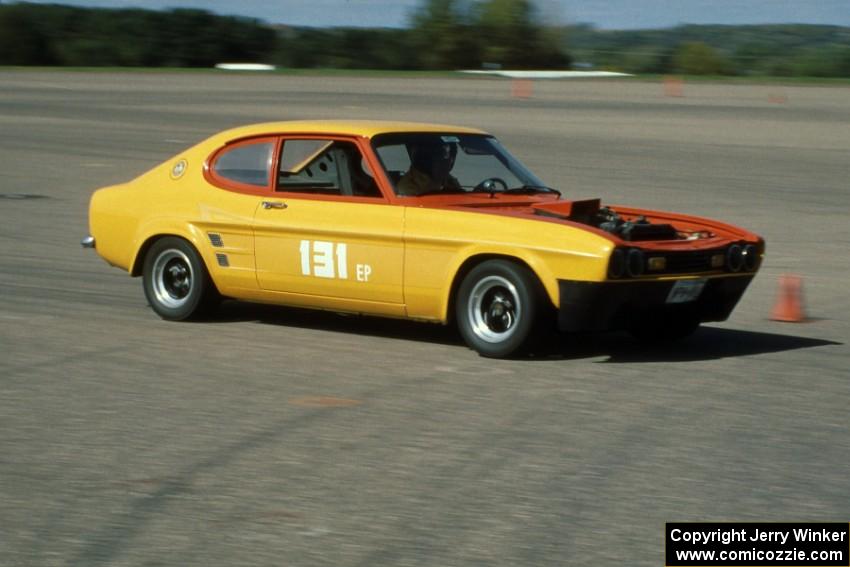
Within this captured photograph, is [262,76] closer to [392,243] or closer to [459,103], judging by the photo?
[459,103]

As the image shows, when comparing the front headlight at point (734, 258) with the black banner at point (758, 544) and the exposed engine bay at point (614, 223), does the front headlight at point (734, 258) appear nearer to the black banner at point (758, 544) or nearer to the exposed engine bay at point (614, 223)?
the exposed engine bay at point (614, 223)

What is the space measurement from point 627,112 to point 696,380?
84.8 ft

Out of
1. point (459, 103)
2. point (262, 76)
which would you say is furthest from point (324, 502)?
point (262, 76)

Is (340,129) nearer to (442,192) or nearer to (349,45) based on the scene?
(442,192)

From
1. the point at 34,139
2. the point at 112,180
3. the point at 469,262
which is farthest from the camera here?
the point at 34,139

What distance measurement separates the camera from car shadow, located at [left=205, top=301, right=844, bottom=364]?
8.26m

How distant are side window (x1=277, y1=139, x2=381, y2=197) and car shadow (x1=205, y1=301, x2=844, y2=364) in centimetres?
100

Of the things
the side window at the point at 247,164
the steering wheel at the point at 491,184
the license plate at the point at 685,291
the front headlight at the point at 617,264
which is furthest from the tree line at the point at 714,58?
the front headlight at the point at 617,264

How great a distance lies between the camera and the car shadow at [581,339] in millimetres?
8258

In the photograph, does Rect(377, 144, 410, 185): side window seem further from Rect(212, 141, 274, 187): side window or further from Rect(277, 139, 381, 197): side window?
Rect(212, 141, 274, 187): side window

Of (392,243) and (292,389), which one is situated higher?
(392,243)

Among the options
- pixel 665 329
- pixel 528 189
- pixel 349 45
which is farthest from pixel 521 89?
pixel 665 329

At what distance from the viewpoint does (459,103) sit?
35312 mm

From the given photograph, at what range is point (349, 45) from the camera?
6175 cm
